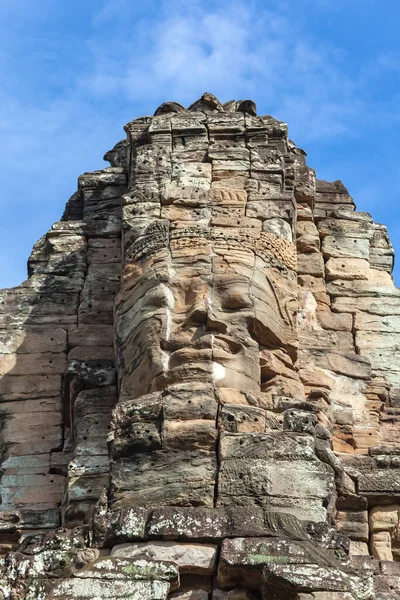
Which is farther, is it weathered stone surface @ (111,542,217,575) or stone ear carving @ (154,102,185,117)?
stone ear carving @ (154,102,185,117)

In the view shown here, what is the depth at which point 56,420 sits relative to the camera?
59.5 feet

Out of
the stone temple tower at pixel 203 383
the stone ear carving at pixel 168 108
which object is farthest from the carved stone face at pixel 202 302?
the stone ear carving at pixel 168 108

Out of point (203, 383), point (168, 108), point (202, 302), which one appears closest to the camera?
point (203, 383)

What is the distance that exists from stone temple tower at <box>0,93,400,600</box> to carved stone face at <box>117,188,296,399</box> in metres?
0.02

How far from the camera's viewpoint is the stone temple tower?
14.3 meters

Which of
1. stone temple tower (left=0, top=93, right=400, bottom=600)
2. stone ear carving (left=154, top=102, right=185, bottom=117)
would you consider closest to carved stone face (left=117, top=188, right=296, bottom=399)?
stone temple tower (left=0, top=93, right=400, bottom=600)

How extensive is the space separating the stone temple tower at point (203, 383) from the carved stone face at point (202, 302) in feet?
0.08

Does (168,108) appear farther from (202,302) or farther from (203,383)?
(203,383)

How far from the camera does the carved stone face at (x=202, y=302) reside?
1627 centimetres

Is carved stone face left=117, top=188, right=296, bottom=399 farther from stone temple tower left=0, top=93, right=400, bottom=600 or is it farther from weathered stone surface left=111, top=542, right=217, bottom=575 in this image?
weathered stone surface left=111, top=542, right=217, bottom=575

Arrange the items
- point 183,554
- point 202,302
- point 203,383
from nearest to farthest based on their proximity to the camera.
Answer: point 183,554
point 203,383
point 202,302

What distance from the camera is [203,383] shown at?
1582 cm

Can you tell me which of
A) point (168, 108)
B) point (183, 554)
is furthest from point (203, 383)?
point (168, 108)

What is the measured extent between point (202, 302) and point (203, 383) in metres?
1.16
